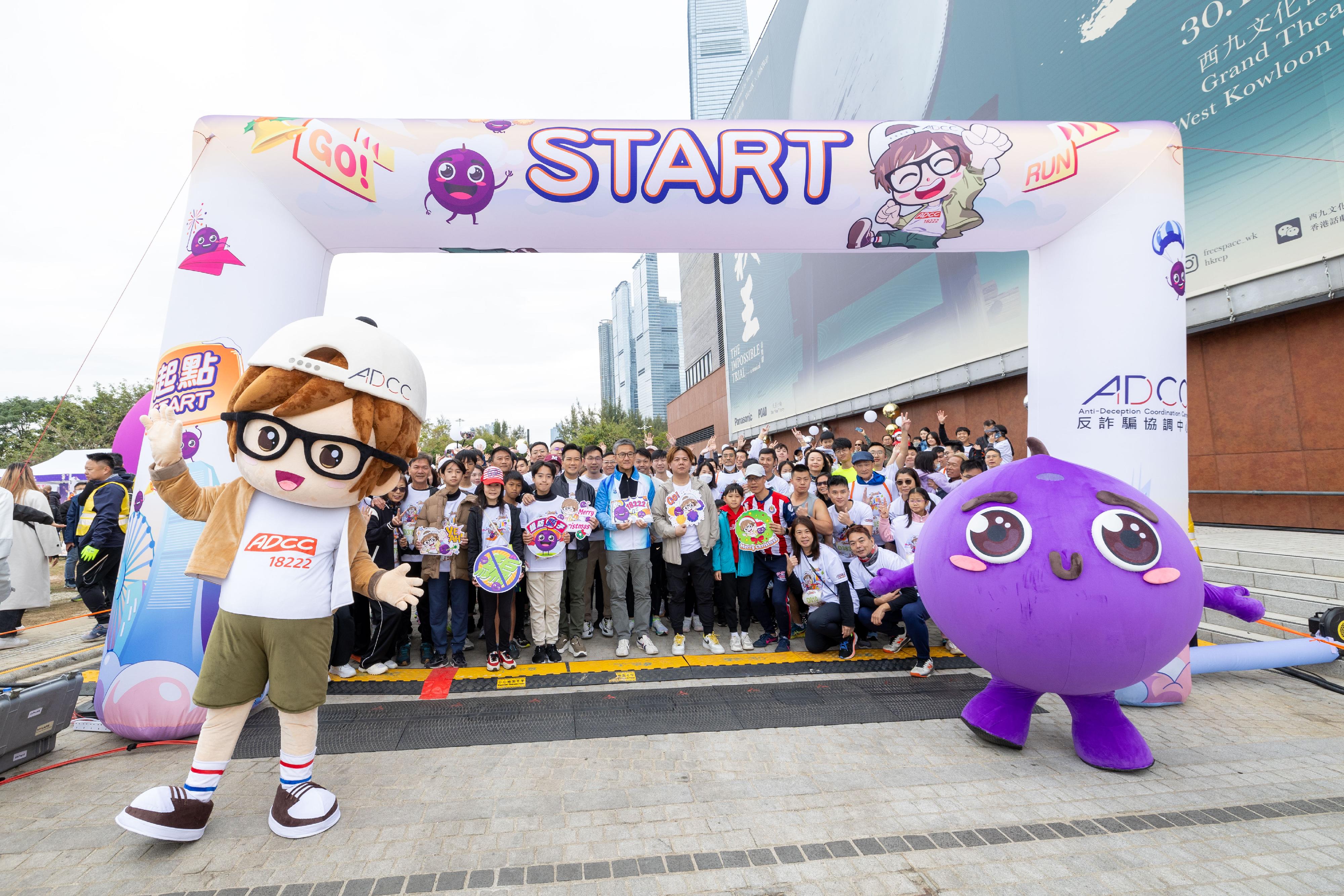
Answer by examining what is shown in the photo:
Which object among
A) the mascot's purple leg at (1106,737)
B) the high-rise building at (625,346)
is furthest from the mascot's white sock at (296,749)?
the high-rise building at (625,346)

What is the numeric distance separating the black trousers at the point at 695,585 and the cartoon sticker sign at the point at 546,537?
4.19 ft

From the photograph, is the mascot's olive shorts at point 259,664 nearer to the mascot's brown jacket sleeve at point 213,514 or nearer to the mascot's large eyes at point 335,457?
the mascot's brown jacket sleeve at point 213,514

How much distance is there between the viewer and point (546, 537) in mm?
5648

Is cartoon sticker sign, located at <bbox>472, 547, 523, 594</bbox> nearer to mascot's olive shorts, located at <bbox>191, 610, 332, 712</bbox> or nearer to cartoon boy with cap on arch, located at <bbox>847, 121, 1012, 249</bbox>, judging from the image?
mascot's olive shorts, located at <bbox>191, 610, 332, 712</bbox>

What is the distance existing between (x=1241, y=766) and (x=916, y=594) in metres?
2.33

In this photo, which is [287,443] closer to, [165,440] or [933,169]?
[165,440]

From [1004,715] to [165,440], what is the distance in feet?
15.9

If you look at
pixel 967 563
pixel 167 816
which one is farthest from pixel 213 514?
pixel 967 563

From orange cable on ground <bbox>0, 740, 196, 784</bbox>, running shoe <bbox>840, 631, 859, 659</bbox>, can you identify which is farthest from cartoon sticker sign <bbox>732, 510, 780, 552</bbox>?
orange cable on ground <bbox>0, 740, 196, 784</bbox>

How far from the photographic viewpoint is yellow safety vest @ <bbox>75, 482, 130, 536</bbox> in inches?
265

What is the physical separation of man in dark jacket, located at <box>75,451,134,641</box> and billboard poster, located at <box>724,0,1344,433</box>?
925 cm

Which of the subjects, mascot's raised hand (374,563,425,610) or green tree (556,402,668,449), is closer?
mascot's raised hand (374,563,425,610)

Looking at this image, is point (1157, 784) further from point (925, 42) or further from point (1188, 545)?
point (925, 42)

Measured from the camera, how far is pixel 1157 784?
338 centimetres
